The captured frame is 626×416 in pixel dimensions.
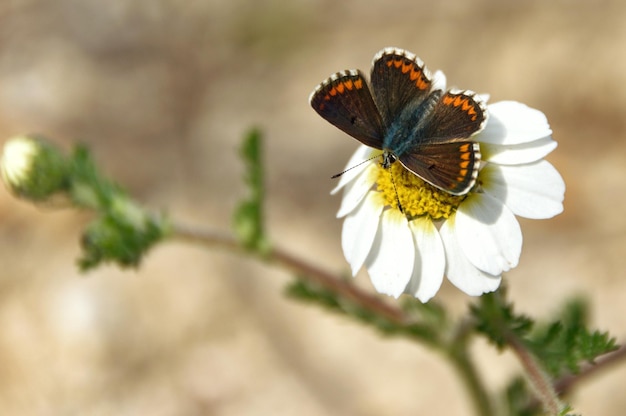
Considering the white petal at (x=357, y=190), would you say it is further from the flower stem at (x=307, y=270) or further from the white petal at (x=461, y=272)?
the flower stem at (x=307, y=270)

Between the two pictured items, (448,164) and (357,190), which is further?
(357,190)

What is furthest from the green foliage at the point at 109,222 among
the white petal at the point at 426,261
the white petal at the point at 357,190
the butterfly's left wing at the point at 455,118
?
the butterfly's left wing at the point at 455,118

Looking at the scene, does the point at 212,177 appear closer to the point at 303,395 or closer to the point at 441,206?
the point at 303,395

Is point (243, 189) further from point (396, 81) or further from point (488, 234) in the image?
point (488, 234)

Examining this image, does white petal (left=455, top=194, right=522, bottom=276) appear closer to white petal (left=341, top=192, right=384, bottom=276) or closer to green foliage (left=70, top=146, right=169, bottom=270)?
white petal (left=341, top=192, right=384, bottom=276)

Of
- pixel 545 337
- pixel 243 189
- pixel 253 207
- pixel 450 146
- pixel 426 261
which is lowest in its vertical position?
pixel 545 337

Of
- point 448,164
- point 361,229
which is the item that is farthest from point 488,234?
point 361,229
